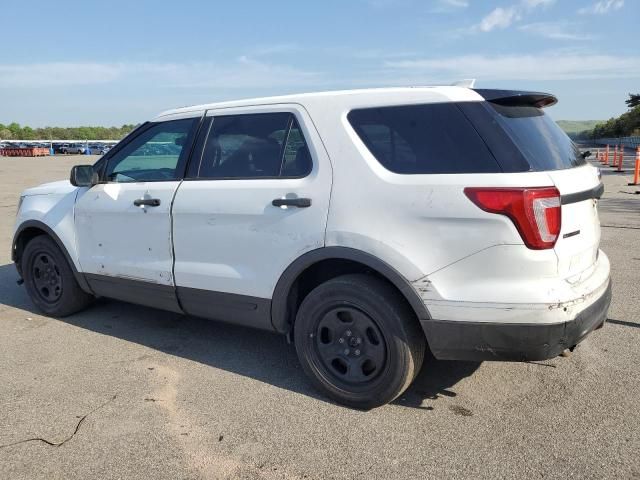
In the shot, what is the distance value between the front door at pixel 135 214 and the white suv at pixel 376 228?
0.02 metres

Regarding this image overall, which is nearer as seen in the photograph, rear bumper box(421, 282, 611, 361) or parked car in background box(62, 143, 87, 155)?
rear bumper box(421, 282, 611, 361)

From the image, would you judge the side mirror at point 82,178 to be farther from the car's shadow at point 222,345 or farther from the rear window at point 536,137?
the rear window at point 536,137

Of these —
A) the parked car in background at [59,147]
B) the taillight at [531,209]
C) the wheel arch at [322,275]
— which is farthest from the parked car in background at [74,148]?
the taillight at [531,209]

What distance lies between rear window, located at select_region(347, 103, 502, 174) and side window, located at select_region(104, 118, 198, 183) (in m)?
1.45

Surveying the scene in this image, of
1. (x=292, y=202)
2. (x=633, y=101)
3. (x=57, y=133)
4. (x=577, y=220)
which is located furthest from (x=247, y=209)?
(x=57, y=133)

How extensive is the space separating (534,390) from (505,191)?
146 cm

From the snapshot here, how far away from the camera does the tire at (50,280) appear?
16.3ft

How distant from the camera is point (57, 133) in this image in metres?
114

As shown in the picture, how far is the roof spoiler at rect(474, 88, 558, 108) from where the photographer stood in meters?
3.09

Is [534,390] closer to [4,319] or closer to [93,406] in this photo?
[93,406]

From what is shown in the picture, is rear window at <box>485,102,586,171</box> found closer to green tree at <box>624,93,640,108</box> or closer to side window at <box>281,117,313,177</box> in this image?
side window at <box>281,117,313,177</box>

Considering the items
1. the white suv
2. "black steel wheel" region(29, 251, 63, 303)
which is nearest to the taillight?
the white suv

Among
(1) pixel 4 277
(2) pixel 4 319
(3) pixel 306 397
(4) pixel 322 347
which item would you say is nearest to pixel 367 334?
(4) pixel 322 347

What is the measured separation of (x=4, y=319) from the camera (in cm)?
511
